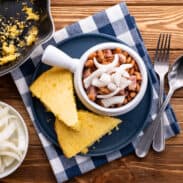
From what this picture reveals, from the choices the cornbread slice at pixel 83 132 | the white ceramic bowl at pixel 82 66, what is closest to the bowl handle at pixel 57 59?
the white ceramic bowl at pixel 82 66

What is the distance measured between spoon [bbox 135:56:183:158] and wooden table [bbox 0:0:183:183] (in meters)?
0.02

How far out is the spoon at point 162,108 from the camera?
1220mm

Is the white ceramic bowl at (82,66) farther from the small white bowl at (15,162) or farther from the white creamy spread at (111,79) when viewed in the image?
the small white bowl at (15,162)

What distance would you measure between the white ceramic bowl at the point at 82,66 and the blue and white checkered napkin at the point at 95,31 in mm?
73

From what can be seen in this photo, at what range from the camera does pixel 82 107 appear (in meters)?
1.20

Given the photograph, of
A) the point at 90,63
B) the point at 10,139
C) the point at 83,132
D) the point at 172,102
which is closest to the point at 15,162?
the point at 10,139

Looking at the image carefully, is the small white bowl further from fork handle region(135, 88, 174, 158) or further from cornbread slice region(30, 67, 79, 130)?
fork handle region(135, 88, 174, 158)

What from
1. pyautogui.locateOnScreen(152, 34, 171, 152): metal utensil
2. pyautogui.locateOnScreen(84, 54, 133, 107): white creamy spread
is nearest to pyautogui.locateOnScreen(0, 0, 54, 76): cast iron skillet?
pyautogui.locateOnScreen(84, 54, 133, 107): white creamy spread

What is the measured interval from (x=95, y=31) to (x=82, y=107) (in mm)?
171

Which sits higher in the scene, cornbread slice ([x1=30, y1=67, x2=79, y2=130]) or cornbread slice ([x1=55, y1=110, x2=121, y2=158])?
cornbread slice ([x1=30, y1=67, x2=79, y2=130])

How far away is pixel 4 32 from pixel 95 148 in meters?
0.32

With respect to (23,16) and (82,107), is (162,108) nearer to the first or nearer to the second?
(82,107)

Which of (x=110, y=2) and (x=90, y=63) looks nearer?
(x=90, y=63)

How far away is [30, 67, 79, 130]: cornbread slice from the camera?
45.8 inches
